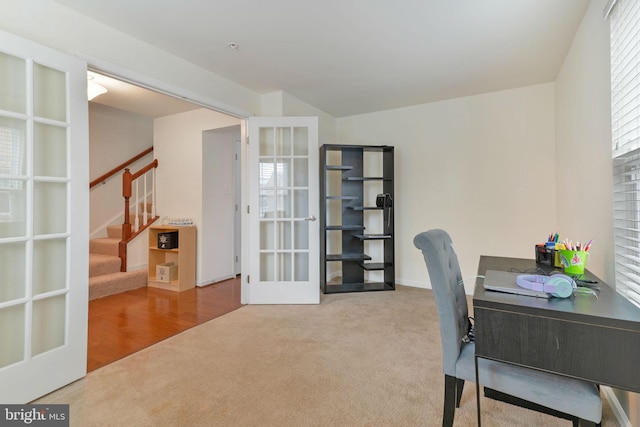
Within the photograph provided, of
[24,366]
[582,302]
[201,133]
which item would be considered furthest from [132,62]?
[582,302]

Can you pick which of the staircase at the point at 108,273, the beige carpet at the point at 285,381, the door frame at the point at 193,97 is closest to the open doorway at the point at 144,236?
the staircase at the point at 108,273

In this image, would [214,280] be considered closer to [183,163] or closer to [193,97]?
[183,163]

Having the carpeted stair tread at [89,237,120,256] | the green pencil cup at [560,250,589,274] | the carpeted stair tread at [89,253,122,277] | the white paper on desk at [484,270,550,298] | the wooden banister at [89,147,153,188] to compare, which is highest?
the wooden banister at [89,147,153,188]

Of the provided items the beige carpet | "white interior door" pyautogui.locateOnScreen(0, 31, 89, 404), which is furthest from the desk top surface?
"white interior door" pyautogui.locateOnScreen(0, 31, 89, 404)

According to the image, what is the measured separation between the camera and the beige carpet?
5.13ft

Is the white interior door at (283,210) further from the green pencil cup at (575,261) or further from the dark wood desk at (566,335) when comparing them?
the dark wood desk at (566,335)

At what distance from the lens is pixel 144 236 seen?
4391 millimetres

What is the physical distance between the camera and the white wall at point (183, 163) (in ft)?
13.7

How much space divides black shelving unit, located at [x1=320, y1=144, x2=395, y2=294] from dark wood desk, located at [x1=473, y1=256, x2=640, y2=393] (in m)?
2.65

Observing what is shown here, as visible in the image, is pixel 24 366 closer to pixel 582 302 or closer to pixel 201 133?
pixel 582 302

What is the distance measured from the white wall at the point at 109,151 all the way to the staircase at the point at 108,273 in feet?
1.70

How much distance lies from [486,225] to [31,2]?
4335mm

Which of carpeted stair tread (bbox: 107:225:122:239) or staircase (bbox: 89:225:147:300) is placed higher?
carpeted stair tread (bbox: 107:225:122:239)

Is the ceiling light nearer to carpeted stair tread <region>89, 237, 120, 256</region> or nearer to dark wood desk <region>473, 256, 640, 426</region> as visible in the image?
carpeted stair tread <region>89, 237, 120, 256</region>
